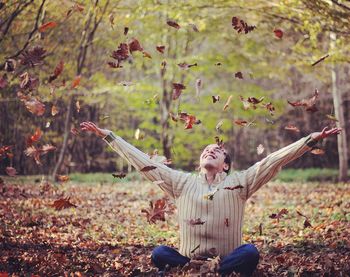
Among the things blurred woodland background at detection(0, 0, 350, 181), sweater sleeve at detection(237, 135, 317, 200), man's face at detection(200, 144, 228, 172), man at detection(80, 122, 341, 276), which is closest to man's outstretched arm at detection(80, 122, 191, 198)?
man at detection(80, 122, 341, 276)

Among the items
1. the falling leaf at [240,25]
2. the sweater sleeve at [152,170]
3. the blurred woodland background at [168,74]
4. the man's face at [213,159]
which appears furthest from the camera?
the blurred woodland background at [168,74]

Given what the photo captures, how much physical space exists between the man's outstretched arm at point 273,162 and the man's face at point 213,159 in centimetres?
19

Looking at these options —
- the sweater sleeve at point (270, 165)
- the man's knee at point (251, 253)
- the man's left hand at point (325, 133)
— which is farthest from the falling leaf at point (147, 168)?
the man's left hand at point (325, 133)

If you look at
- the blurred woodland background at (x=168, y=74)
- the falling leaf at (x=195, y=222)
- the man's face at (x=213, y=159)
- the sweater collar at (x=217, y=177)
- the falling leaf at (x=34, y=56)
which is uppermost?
the blurred woodland background at (x=168, y=74)

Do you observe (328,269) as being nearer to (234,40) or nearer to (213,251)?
(213,251)

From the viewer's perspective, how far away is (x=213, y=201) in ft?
13.6

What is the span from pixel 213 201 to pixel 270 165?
56 centimetres

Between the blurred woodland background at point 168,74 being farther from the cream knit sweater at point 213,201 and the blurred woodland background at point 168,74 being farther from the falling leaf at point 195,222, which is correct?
the falling leaf at point 195,222

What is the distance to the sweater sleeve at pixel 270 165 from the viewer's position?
12.9 feet

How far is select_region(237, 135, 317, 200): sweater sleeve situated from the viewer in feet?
12.9

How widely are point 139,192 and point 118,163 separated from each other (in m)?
7.81

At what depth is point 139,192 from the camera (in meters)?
12.5

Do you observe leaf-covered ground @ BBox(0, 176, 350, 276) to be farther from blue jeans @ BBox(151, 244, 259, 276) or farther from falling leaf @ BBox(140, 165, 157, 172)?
falling leaf @ BBox(140, 165, 157, 172)

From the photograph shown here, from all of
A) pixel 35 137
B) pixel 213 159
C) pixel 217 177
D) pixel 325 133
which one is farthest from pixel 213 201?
pixel 35 137
